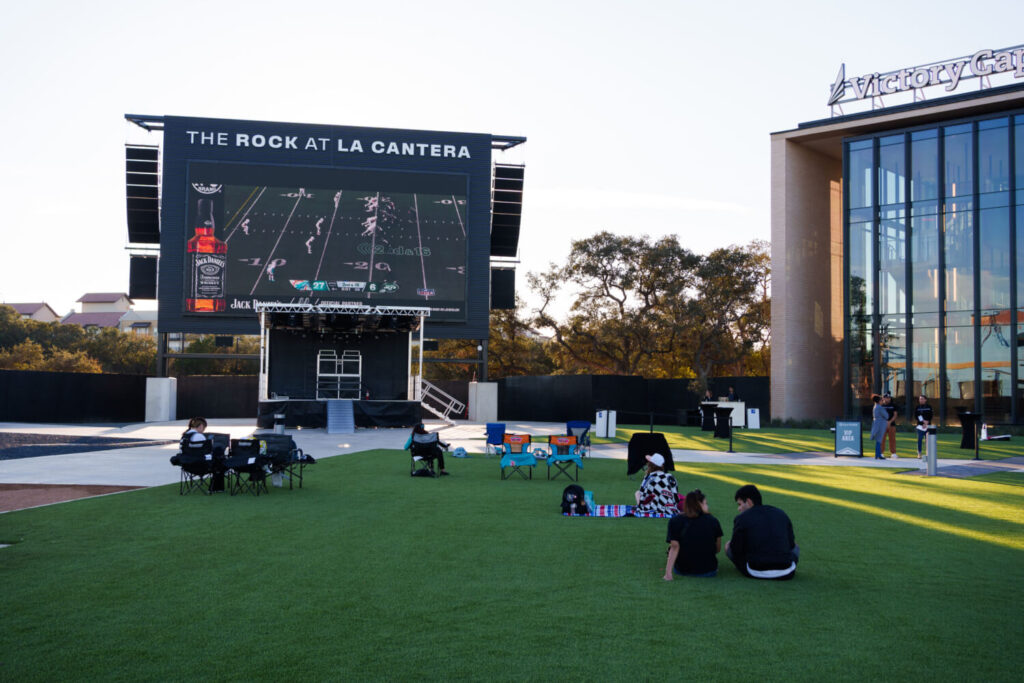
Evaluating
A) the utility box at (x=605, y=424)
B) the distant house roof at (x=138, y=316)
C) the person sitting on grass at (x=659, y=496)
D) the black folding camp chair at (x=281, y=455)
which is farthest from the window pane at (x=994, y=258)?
the distant house roof at (x=138, y=316)

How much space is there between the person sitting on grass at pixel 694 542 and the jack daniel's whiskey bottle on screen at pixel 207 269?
31.5 meters

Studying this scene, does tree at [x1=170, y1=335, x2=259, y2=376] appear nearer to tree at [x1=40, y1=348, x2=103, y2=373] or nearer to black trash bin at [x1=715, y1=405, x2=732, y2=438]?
tree at [x1=40, y1=348, x2=103, y2=373]

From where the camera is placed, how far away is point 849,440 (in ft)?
69.5

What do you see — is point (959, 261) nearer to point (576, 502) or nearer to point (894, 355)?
point (894, 355)

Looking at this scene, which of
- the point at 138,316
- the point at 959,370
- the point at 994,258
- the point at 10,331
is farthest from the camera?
the point at 138,316

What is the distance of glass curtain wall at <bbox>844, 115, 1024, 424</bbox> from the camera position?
110 feet

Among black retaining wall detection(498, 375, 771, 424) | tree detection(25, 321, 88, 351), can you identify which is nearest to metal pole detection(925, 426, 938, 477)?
black retaining wall detection(498, 375, 771, 424)

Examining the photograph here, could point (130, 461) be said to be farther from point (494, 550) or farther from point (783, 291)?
point (783, 291)

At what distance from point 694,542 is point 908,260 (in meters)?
32.5

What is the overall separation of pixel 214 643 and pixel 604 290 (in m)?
42.1

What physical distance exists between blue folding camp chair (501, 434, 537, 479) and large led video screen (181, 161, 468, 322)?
65.8 ft

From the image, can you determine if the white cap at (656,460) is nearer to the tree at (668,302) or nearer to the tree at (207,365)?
the tree at (668,302)

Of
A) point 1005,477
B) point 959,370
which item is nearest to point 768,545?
point 1005,477

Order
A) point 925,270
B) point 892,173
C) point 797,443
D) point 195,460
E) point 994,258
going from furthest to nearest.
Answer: point 892,173 → point 925,270 → point 994,258 → point 797,443 → point 195,460
